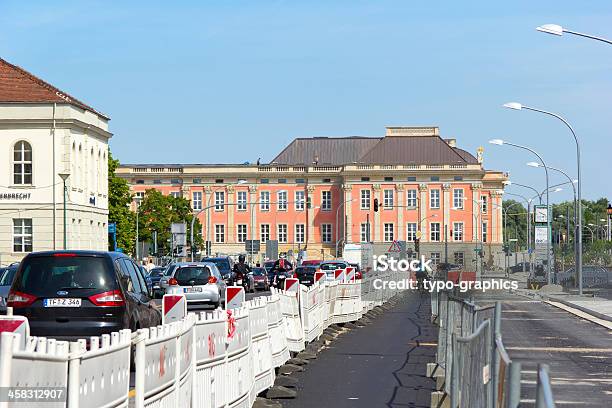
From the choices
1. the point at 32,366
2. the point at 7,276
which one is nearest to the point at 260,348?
the point at 32,366

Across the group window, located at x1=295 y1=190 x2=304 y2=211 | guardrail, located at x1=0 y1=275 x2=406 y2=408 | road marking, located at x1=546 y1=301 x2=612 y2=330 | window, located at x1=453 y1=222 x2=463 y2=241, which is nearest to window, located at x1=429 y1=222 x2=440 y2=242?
window, located at x1=453 y1=222 x2=463 y2=241

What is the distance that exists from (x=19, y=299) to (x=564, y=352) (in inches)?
439

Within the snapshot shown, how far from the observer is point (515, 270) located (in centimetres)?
13800

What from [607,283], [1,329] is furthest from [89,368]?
[607,283]

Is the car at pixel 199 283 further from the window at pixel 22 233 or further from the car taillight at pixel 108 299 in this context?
the window at pixel 22 233

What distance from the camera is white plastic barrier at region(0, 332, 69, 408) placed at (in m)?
5.55

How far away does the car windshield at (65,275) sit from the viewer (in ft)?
62.5

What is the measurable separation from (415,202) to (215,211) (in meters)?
24.9

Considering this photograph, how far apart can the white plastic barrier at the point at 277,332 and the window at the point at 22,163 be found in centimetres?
6107

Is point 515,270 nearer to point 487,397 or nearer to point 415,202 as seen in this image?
point 415,202

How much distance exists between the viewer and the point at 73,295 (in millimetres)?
18922

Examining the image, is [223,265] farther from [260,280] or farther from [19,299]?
[19,299]

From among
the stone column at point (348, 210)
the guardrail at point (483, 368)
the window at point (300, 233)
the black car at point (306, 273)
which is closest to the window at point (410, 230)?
the stone column at point (348, 210)

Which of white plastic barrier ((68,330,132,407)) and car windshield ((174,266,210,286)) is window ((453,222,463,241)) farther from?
white plastic barrier ((68,330,132,407))
